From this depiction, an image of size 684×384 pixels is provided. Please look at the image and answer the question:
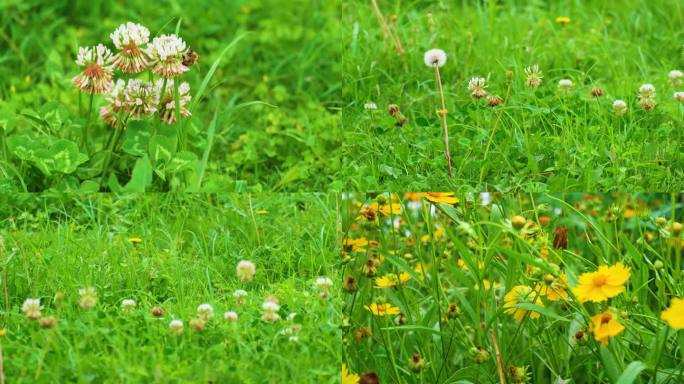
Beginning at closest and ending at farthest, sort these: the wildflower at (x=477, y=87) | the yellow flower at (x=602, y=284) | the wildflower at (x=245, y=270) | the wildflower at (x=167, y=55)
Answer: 1. the yellow flower at (x=602, y=284)
2. the wildflower at (x=245, y=270)
3. the wildflower at (x=167, y=55)
4. the wildflower at (x=477, y=87)

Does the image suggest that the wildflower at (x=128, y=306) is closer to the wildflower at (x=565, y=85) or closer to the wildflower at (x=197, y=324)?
the wildflower at (x=197, y=324)

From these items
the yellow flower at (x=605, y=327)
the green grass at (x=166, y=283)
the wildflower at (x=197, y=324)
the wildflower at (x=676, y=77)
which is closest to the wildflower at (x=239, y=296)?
the green grass at (x=166, y=283)

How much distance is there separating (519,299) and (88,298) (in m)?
0.97

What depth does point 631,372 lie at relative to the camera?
7.17 ft

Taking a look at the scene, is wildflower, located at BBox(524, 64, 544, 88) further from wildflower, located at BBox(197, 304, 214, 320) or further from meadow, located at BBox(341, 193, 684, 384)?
wildflower, located at BBox(197, 304, 214, 320)

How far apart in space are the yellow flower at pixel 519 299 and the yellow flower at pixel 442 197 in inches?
10.5

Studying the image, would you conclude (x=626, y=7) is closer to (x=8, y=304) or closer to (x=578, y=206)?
(x=578, y=206)

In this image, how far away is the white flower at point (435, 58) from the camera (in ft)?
10.6

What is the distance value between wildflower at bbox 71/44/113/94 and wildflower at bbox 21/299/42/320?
0.70m

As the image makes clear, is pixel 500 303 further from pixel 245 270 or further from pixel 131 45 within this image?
pixel 131 45

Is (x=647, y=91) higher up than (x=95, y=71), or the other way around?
(x=95, y=71)

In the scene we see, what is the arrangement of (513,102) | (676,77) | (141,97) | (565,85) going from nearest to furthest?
(141,97)
(513,102)
(565,85)
(676,77)

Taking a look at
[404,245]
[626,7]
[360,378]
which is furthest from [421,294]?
[626,7]

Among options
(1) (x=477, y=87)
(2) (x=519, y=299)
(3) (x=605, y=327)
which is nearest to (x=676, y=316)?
(3) (x=605, y=327)
